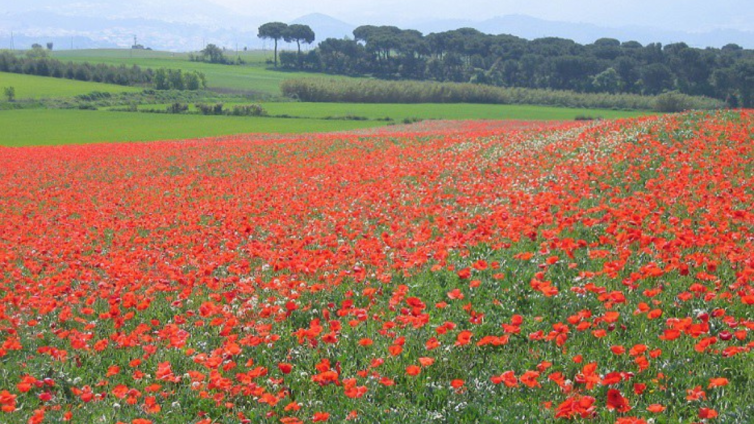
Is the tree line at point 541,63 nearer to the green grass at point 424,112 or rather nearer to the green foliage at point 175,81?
the green grass at point 424,112

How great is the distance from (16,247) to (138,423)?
10.1 metres

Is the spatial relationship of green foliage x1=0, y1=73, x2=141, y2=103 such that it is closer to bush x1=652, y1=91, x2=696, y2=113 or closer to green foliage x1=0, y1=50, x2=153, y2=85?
green foliage x1=0, y1=50, x2=153, y2=85

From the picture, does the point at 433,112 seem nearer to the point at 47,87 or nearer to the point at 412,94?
the point at 412,94

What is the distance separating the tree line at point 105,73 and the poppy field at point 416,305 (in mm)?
93052

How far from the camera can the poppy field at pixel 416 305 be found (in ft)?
18.7

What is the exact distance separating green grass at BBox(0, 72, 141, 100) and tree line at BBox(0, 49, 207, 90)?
339 cm

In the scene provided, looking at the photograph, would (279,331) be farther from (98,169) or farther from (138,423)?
(98,169)

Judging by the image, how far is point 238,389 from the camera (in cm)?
613

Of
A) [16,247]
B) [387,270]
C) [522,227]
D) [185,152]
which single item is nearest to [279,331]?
[387,270]

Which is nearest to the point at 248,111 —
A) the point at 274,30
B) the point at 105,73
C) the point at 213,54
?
the point at 105,73

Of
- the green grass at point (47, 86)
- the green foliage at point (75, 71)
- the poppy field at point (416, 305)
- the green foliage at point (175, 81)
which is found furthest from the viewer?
the green foliage at point (75, 71)

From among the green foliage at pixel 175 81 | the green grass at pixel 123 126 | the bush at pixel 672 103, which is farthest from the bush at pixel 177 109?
the bush at pixel 672 103

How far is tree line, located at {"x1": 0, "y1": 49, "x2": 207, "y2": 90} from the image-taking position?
4097 inches

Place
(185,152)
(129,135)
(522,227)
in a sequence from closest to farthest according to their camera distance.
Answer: (522,227), (185,152), (129,135)
